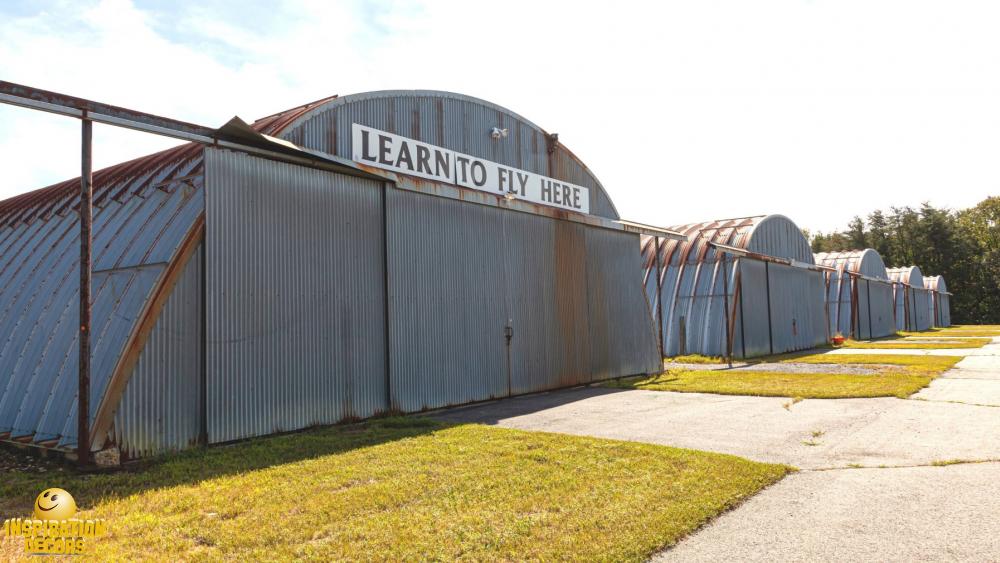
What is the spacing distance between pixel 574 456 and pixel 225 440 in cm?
542

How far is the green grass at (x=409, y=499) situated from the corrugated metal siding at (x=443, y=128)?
5.73 metres

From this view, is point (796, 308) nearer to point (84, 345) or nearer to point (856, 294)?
point (856, 294)

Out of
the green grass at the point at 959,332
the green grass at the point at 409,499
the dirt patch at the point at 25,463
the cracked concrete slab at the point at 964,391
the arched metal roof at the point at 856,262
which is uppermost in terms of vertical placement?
the arched metal roof at the point at 856,262

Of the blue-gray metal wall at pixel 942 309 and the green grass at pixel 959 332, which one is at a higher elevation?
the blue-gray metal wall at pixel 942 309

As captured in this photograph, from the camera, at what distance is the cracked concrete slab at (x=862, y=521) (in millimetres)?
5145

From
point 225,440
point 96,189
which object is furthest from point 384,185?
point 96,189

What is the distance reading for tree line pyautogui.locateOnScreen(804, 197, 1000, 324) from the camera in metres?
76.8

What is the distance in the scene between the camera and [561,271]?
1773 cm

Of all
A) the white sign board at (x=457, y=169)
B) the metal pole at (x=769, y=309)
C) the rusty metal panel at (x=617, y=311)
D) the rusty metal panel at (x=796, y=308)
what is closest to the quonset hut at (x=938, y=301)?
the rusty metal panel at (x=796, y=308)

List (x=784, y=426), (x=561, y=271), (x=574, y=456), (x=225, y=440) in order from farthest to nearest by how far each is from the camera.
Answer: (x=561, y=271) < (x=784, y=426) < (x=225, y=440) < (x=574, y=456)

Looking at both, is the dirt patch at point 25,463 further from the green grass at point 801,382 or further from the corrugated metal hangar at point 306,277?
the green grass at point 801,382

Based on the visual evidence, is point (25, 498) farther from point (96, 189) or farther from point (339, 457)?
point (96, 189)

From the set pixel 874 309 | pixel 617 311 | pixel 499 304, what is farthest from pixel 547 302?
pixel 874 309

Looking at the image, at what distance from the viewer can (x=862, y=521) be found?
591 cm
